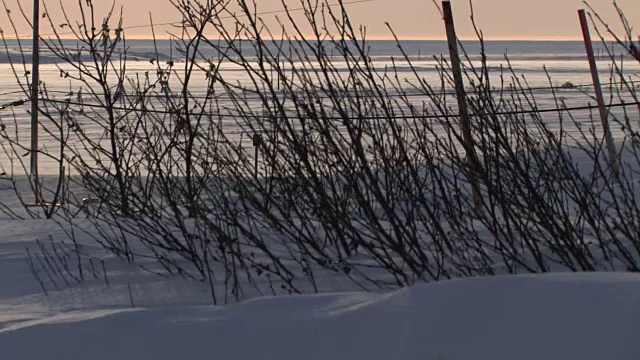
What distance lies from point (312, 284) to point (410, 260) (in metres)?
0.48

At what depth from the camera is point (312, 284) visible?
505 cm

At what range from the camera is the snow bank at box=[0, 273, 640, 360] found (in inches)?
112

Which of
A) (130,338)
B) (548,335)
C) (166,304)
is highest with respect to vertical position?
(548,335)

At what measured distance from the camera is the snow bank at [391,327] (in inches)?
112

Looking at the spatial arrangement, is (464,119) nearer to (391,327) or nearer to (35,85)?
(391,327)

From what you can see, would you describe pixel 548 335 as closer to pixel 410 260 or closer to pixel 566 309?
pixel 566 309

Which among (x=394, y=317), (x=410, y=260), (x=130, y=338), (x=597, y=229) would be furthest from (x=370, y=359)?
(x=597, y=229)

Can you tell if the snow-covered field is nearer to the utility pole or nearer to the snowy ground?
the snowy ground

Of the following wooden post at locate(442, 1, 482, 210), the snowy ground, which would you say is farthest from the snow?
wooden post at locate(442, 1, 482, 210)

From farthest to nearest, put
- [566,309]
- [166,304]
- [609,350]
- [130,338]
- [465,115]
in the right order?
[465,115]
[166,304]
[130,338]
[566,309]
[609,350]

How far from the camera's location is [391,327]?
3.10m

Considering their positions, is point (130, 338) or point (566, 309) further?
point (130, 338)

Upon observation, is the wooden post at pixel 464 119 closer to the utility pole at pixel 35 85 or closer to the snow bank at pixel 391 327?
the snow bank at pixel 391 327

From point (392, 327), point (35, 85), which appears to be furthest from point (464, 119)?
point (35, 85)
